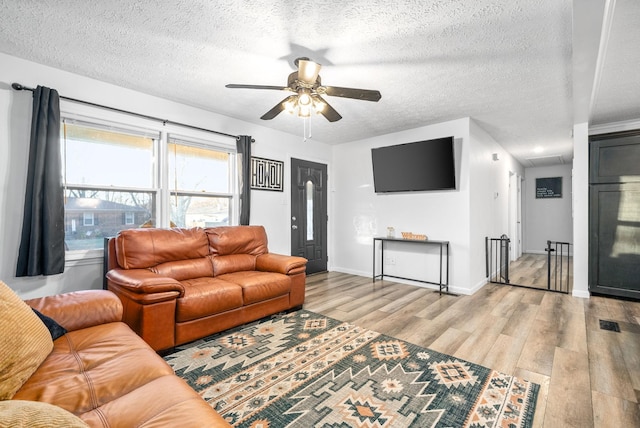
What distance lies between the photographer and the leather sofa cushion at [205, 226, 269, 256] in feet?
11.4

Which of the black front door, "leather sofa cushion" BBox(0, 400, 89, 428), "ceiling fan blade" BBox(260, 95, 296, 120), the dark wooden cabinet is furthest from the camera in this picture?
the black front door

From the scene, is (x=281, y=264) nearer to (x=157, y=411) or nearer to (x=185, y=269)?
(x=185, y=269)

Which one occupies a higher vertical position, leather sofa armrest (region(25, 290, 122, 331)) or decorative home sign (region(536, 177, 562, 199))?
decorative home sign (region(536, 177, 562, 199))

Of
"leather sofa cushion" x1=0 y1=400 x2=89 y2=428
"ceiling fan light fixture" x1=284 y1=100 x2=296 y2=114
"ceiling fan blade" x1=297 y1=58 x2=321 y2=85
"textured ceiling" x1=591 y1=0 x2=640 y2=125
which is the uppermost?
"textured ceiling" x1=591 y1=0 x2=640 y2=125

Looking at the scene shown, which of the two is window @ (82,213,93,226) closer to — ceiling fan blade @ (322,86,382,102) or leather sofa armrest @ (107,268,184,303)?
leather sofa armrest @ (107,268,184,303)

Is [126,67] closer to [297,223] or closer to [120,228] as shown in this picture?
[120,228]

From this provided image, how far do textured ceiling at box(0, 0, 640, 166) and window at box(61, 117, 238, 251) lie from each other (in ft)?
1.87

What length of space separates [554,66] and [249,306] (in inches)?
141

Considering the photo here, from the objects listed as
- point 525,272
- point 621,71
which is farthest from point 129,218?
point 525,272

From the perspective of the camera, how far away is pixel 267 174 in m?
4.64

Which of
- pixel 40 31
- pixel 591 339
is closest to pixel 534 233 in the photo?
pixel 591 339

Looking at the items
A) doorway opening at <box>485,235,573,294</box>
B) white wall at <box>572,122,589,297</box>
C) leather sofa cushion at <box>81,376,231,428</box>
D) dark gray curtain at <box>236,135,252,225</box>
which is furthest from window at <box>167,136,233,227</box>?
white wall at <box>572,122,589,297</box>

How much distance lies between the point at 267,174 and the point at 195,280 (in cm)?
214

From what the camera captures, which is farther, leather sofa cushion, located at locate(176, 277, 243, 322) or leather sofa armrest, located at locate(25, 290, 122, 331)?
leather sofa cushion, located at locate(176, 277, 243, 322)
